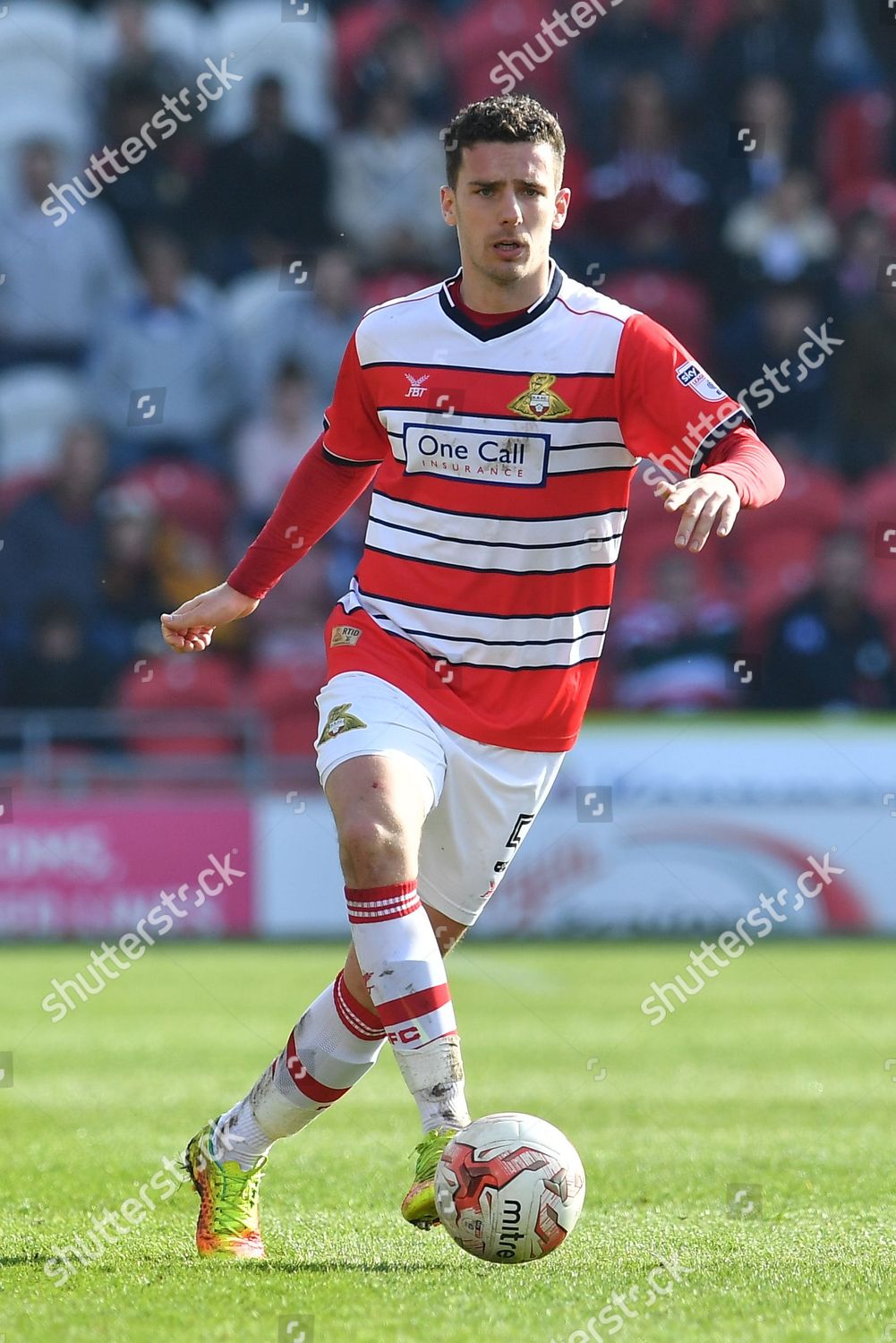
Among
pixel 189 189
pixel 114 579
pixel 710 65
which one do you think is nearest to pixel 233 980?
pixel 114 579

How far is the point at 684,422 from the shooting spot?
4.27m

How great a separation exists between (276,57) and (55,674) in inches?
294

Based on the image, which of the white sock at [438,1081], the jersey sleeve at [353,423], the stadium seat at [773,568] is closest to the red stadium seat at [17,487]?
the stadium seat at [773,568]

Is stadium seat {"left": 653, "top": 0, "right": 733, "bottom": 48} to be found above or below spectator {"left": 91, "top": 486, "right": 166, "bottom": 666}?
above

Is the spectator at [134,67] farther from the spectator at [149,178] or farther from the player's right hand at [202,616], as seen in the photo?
the player's right hand at [202,616]

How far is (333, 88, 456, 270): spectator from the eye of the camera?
60.4 feet

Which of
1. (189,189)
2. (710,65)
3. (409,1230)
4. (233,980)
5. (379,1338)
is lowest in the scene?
(233,980)

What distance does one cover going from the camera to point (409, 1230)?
4781 mm

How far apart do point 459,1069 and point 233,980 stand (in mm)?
8142

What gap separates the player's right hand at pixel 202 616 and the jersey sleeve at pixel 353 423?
0.46 metres

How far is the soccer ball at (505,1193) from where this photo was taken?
384cm

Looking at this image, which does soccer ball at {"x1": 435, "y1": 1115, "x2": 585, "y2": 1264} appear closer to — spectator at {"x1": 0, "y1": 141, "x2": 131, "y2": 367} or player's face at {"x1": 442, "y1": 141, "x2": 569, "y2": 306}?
player's face at {"x1": 442, "y1": 141, "x2": 569, "y2": 306}

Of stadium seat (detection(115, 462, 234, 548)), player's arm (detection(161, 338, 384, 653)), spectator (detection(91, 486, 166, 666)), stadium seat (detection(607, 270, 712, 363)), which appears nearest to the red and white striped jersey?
player's arm (detection(161, 338, 384, 653))

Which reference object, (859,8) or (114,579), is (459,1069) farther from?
(859,8)
